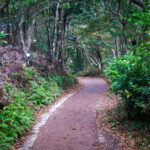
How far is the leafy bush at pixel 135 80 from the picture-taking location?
5.60 metres

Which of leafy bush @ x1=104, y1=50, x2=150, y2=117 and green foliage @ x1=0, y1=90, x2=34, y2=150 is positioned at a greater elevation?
leafy bush @ x1=104, y1=50, x2=150, y2=117

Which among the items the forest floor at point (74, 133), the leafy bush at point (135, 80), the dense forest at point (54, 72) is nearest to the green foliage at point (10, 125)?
the dense forest at point (54, 72)

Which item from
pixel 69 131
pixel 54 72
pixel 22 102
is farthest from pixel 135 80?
pixel 54 72

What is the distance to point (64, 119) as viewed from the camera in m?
8.29

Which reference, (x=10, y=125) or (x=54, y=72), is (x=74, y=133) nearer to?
(x=10, y=125)

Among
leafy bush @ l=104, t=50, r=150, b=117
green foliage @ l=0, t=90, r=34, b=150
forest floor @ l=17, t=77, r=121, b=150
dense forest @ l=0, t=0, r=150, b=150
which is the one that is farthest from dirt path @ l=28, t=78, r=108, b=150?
leafy bush @ l=104, t=50, r=150, b=117

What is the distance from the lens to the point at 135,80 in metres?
6.25

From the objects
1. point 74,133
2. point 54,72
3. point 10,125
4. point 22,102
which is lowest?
point 74,133

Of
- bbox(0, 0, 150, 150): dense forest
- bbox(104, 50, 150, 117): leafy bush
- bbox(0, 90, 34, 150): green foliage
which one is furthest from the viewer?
bbox(0, 0, 150, 150): dense forest

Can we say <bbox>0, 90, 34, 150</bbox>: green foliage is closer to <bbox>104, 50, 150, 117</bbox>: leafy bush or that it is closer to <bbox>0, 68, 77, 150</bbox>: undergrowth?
<bbox>0, 68, 77, 150</bbox>: undergrowth

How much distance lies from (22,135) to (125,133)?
3.20 m

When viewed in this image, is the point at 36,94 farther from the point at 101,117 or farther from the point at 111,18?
the point at 111,18

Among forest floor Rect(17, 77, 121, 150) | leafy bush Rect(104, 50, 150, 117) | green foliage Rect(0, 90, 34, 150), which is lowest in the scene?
forest floor Rect(17, 77, 121, 150)

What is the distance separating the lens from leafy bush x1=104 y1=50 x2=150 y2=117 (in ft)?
18.4
